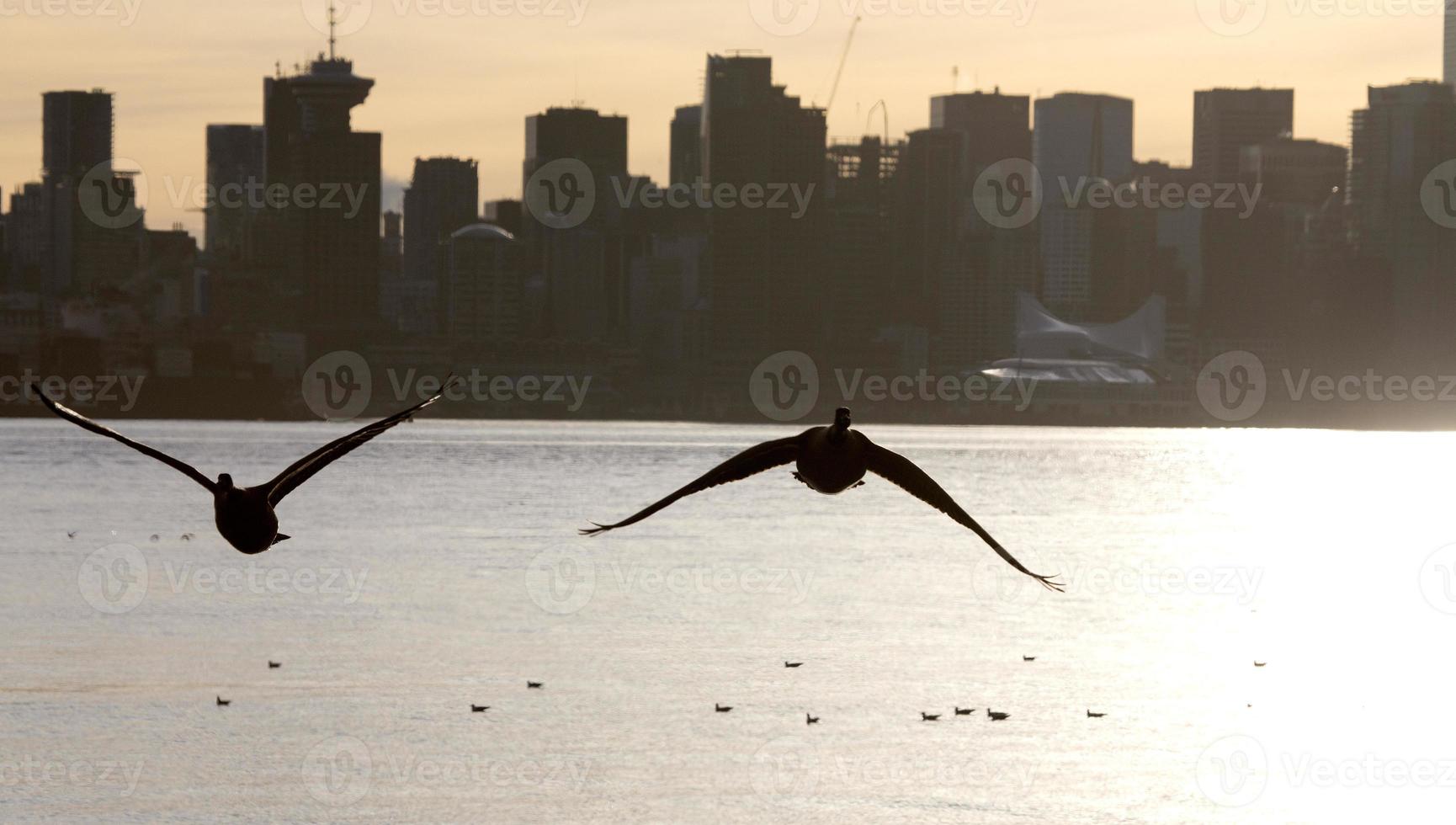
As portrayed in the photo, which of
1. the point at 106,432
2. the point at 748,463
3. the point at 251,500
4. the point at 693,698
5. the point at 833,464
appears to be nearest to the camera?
the point at 833,464

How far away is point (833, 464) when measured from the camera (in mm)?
17516

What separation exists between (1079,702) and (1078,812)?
3052 cm

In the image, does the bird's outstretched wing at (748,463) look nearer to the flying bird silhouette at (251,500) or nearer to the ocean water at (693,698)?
the flying bird silhouette at (251,500)

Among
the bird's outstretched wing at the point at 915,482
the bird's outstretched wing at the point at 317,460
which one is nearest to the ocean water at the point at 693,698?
the bird's outstretched wing at the point at 317,460

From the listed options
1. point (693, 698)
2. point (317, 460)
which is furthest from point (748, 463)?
point (693, 698)

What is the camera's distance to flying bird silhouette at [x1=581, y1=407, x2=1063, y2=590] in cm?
1747

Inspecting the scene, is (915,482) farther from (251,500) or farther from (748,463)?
(251,500)

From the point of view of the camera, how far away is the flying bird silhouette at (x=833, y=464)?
17.5 metres

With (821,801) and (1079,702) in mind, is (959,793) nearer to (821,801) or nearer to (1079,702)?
(821,801)

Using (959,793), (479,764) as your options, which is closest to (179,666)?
(479,764)

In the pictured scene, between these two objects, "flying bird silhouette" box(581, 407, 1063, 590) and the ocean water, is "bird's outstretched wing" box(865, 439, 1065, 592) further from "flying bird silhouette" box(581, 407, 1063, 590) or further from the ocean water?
the ocean water

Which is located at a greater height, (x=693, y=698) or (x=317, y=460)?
(x=317, y=460)

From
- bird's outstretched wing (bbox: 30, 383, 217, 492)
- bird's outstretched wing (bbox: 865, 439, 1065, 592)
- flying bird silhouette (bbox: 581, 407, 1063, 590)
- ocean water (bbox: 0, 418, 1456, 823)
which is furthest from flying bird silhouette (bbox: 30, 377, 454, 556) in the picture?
ocean water (bbox: 0, 418, 1456, 823)

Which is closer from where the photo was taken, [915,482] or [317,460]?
[915,482]
